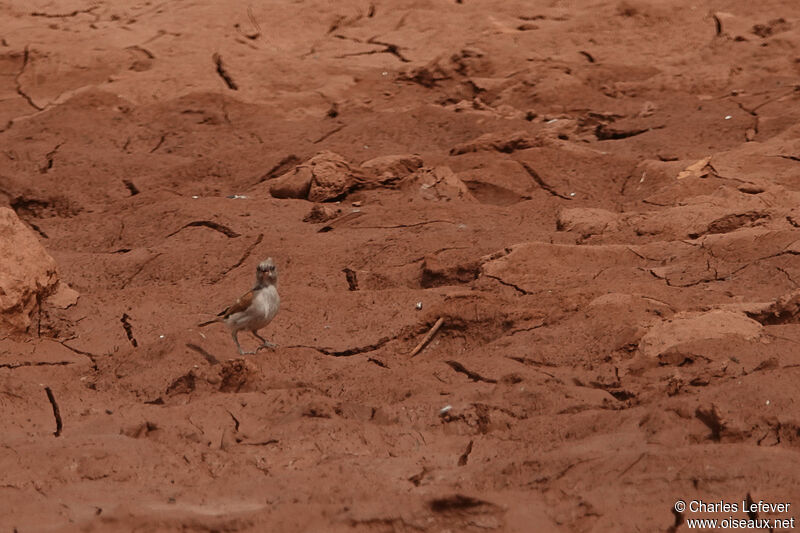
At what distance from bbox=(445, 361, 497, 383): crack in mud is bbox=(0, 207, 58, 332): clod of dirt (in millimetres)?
2086

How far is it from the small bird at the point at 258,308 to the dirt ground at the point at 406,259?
0.43 ft

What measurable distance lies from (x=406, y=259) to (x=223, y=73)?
4.11 meters

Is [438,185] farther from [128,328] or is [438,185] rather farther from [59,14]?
[59,14]

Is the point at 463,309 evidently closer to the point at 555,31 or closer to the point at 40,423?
the point at 40,423

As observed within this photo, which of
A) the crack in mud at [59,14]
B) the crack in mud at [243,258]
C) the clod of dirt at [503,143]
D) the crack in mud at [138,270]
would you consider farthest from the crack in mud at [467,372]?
the crack in mud at [59,14]

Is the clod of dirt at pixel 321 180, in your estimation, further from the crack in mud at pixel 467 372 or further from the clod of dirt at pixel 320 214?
the crack in mud at pixel 467 372

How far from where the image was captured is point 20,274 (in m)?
5.73

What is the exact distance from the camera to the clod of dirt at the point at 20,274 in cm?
559

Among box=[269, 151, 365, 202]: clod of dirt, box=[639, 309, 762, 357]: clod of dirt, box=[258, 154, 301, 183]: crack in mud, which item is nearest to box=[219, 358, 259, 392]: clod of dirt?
box=[639, 309, 762, 357]: clod of dirt

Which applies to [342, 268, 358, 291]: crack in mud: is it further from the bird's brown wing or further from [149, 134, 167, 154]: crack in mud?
[149, 134, 167, 154]: crack in mud

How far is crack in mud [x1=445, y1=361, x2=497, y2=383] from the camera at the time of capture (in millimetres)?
4727

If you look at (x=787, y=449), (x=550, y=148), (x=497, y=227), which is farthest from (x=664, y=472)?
(x=550, y=148)

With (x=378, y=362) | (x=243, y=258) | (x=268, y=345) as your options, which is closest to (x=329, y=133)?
(x=243, y=258)

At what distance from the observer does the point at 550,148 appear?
778 cm
